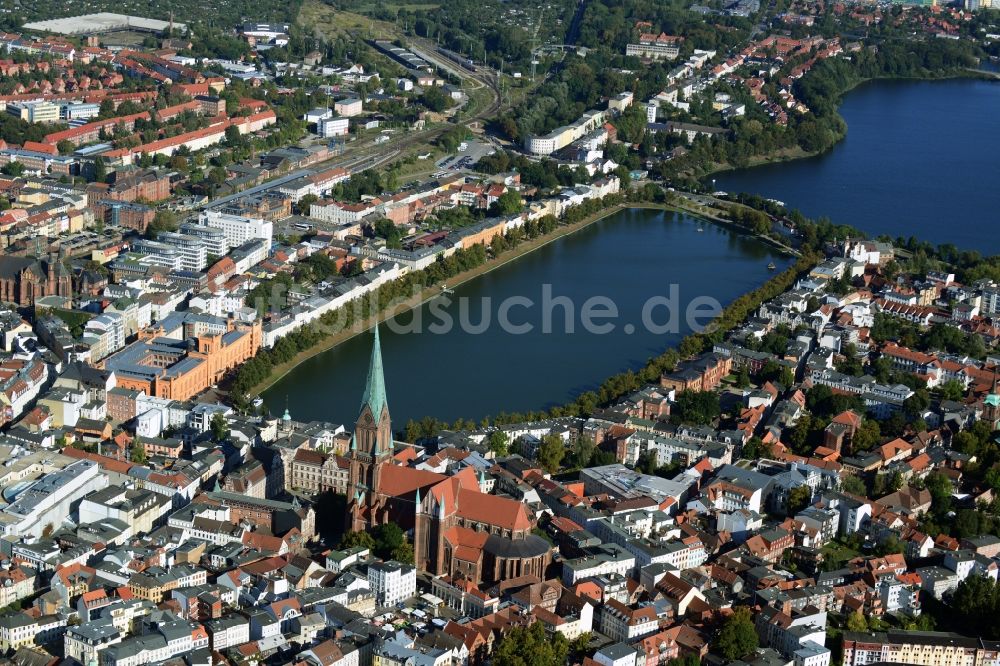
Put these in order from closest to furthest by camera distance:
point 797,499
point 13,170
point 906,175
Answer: point 797,499, point 13,170, point 906,175

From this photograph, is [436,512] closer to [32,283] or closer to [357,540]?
[357,540]

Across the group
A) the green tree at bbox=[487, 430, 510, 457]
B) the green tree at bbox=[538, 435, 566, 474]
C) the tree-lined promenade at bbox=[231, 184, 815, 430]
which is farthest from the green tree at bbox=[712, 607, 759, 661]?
the tree-lined promenade at bbox=[231, 184, 815, 430]

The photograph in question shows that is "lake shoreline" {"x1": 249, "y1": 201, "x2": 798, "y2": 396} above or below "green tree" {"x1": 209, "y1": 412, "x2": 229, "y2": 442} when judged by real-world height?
below

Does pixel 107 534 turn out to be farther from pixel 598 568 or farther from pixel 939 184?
pixel 939 184

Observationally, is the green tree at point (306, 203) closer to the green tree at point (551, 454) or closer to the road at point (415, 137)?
the road at point (415, 137)

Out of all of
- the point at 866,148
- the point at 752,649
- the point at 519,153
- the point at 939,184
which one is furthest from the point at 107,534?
the point at 866,148

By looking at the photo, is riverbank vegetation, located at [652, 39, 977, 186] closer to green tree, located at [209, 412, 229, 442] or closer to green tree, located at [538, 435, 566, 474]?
green tree, located at [538, 435, 566, 474]

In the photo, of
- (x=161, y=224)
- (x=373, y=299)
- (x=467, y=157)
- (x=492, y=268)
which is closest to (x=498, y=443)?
(x=373, y=299)
